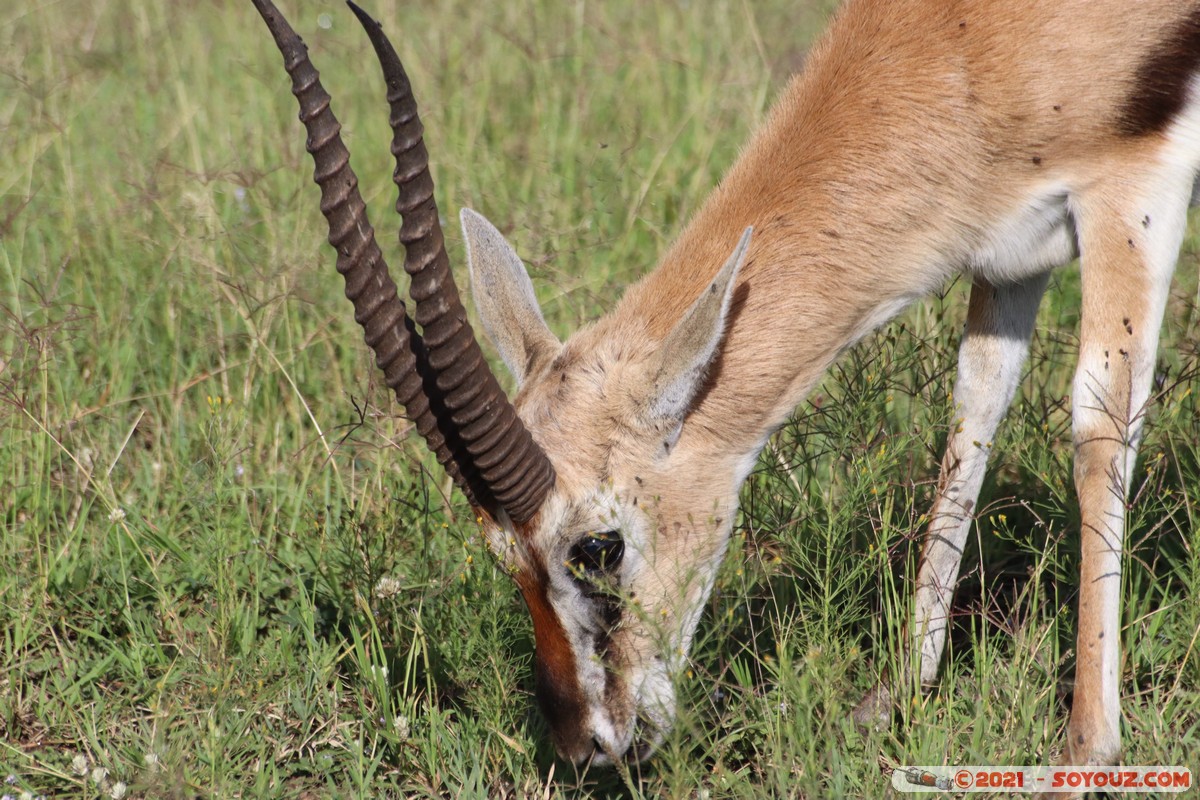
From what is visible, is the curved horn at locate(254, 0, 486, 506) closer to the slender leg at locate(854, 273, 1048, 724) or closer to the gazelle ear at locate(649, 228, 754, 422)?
the gazelle ear at locate(649, 228, 754, 422)

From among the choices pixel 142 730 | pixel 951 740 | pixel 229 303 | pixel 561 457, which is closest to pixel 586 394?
pixel 561 457

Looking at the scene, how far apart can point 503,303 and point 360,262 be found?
0.63m

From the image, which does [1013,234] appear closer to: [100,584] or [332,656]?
[332,656]

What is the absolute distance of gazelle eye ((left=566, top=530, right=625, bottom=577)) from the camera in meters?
3.35

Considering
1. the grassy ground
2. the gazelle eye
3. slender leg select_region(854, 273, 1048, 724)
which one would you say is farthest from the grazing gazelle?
slender leg select_region(854, 273, 1048, 724)

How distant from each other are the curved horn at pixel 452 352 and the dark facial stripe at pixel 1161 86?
5.83ft

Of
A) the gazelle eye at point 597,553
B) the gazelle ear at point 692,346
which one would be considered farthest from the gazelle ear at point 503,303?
the gazelle eye at point 597,553

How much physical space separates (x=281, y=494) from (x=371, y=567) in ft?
2.53

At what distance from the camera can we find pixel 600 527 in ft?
11.0

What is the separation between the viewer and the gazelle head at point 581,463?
317cm

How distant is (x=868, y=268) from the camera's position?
347 cm

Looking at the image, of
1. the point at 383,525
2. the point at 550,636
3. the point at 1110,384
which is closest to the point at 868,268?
the point at 1110,384

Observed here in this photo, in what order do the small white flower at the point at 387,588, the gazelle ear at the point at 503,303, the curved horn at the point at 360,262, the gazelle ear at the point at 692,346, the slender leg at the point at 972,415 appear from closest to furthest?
1. the curved horn at the point at 360,262
2. the gazelle ear at the point at 692,346
3. the gazelle ear at the point at 503,303
4. the small white flower at the point at 387,588
5. the slender leg at the point at 972,415

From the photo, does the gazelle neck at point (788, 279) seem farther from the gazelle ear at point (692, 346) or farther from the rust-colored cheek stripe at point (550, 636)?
the rust-colored cheek stripe at point (550, 636)
